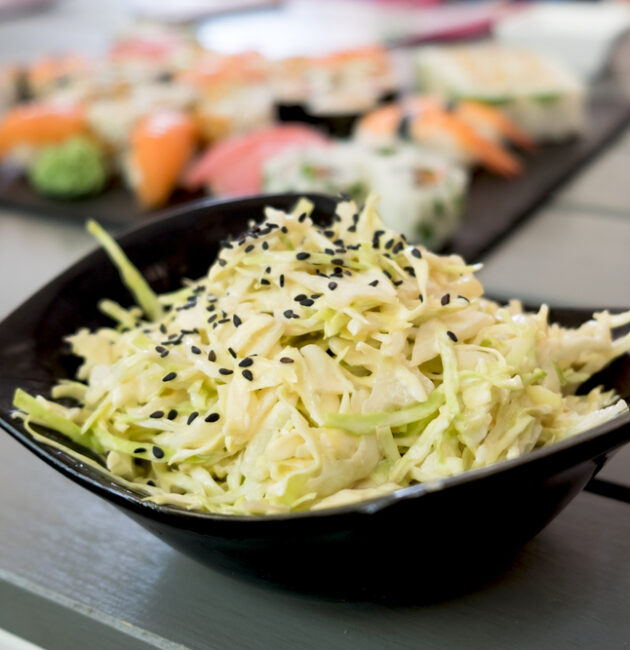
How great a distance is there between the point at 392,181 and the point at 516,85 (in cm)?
95

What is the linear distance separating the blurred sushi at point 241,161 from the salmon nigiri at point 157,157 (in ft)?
0.20

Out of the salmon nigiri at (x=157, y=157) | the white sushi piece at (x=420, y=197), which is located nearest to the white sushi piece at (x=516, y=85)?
the white sushi piece at (x=420, y=197)

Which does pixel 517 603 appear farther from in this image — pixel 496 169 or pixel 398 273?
pixel 496 169

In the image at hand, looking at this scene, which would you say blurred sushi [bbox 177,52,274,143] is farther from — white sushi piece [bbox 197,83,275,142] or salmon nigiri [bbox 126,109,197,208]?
salmon nigiri [bbox 126,109,197,208]

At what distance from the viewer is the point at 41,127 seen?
247 cm

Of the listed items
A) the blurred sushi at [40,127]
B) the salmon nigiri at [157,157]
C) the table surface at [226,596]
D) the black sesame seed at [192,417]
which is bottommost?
the table surface at [226,596]

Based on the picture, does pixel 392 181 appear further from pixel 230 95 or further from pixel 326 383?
pixel 326 383

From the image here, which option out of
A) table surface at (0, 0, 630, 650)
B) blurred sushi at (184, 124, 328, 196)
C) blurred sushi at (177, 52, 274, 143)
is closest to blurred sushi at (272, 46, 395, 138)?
blurred sushi at (177, 52, 274, 143)

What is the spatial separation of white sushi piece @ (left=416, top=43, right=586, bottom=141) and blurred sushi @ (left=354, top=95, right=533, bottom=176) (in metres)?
0.09

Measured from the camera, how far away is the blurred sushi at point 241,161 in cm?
227

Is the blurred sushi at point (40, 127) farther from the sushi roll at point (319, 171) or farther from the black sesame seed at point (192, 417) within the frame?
the black sesame seed at point (192, 417)

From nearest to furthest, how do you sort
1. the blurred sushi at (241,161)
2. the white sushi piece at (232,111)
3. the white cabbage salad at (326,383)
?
the white cabbage salad at (326,383) → the blurred sushi at (241,161) → the white sushi piece at (232,111)

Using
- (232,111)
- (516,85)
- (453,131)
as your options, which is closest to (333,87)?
(232,111)

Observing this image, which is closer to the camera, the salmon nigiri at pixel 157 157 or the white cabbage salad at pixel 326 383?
the white cabbage salad at pixel 326 383
